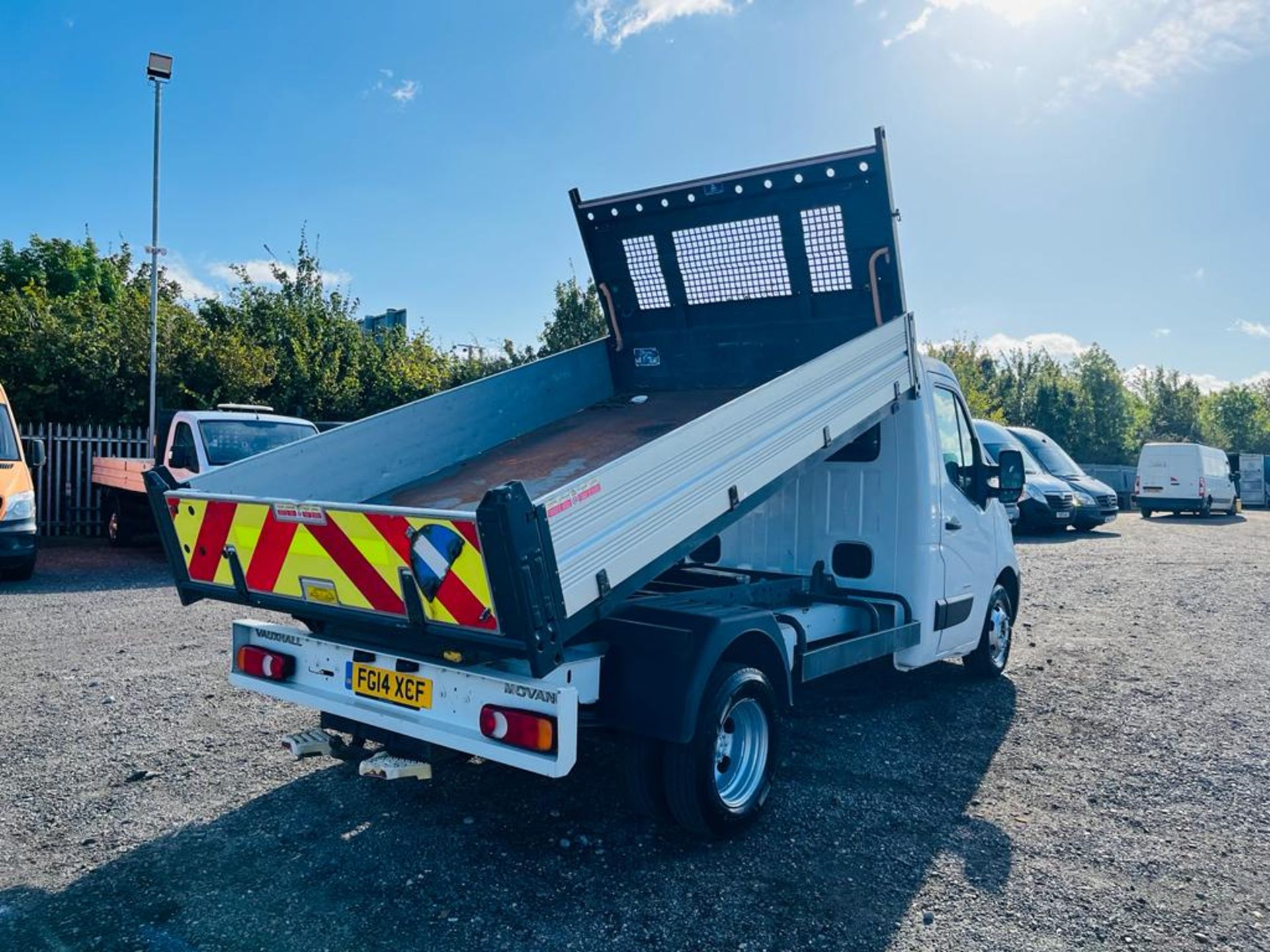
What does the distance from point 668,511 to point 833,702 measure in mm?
3191

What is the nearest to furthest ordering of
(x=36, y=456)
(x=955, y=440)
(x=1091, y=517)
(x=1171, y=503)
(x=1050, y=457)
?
1. (x=955, y=440)
2. (x=36, y=456)
3. (x=1091, y=517)
4. (x=1050, y=457)
5. (x=1171, y=503)

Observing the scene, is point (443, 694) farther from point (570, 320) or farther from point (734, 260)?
point (570, 320)

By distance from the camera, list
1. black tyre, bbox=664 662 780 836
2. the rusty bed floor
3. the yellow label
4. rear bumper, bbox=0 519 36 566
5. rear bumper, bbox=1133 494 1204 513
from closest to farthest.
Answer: the yellow label → black tyre, bbox=664 662 780 836 → the rusty bed floor → rear bumper, bbox=0 519 36 566 → rear bumper, bbox=1133 494 1204 513

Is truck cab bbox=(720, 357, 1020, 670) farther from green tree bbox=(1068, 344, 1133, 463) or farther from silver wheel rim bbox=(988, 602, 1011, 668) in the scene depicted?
green tree bbox=(1068, 344, 1133, 463)

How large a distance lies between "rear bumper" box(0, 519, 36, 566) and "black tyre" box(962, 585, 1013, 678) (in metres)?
9.45

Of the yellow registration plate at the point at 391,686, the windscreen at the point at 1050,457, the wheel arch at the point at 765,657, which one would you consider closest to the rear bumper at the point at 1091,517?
the windscreen at the point at 1050,457

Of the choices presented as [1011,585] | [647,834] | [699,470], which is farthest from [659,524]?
[1011,585]

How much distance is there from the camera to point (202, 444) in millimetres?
11109

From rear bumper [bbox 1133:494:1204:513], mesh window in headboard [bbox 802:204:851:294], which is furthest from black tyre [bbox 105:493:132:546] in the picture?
rear bumper [bbox 1133:494:1204:513]

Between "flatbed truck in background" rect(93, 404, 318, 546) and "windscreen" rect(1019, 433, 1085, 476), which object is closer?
"flatbed truck in background" rect(93, 404, 318, 546)

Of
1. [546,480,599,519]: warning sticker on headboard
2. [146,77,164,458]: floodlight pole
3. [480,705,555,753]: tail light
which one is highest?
[146,77,164,458]: floodlight pole

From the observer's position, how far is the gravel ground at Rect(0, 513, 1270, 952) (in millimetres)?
3236

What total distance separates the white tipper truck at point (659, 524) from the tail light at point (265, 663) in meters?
0.01

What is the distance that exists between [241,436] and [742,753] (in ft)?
30.9
